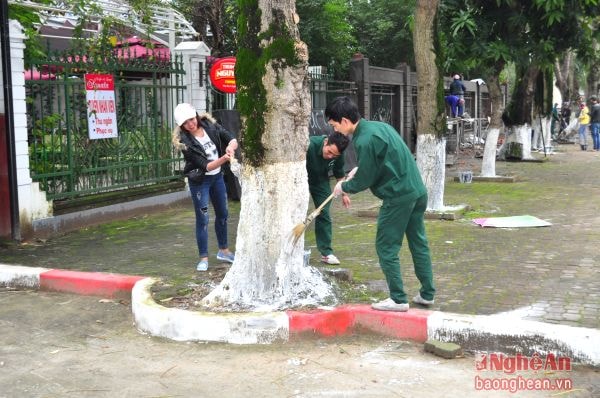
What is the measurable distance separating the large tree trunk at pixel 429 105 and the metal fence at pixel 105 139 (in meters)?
3.99

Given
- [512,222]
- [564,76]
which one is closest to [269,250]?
[512,222]

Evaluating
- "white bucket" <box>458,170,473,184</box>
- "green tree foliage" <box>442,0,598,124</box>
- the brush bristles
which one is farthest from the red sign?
the brush bristles

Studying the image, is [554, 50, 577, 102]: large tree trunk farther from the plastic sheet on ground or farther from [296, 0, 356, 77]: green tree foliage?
the plastic sheet on ground

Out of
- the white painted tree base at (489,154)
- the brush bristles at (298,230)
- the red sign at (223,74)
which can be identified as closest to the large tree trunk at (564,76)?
the white painted tree base at (489,154)

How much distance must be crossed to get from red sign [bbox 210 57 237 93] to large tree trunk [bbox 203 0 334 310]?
6.34 metres

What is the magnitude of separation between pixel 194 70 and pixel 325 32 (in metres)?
7.99

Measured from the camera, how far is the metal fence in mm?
8953

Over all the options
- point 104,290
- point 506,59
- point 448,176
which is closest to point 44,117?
point 104,290

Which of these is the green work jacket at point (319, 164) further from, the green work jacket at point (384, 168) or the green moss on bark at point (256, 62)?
the green work jacket at point (384, 168)

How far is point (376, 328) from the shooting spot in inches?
196

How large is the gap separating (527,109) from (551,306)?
13.3 meters

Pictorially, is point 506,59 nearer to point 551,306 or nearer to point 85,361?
point 551,306

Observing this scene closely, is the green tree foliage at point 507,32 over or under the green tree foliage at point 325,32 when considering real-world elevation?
under

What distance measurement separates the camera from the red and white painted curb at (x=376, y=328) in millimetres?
4438
